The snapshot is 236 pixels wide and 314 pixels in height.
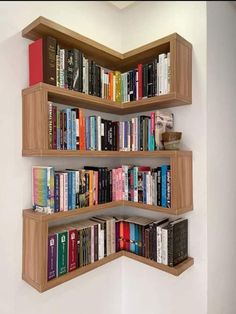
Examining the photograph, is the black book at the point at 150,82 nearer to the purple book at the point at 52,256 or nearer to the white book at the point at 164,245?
the white book at the point at 164,245

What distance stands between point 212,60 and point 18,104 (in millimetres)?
1165

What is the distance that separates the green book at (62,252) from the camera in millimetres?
1266

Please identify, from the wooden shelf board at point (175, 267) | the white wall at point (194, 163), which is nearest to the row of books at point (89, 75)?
the white wall at point (194, 163)

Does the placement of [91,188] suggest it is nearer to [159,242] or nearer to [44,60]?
[159,242]

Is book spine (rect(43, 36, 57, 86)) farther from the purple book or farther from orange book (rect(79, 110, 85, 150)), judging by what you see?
the purple book

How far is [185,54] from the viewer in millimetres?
1363

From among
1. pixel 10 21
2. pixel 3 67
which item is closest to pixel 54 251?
pixel 3 67

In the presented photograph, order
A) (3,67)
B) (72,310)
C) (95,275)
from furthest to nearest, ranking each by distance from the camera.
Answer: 1. (95,275)
2. (72,310)
3. (3,67)

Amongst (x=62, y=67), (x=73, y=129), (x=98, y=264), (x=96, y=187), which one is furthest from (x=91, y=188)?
(x=62, y=67)

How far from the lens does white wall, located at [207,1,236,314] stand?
1383 millimetres

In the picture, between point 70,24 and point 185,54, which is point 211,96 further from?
point 70,24

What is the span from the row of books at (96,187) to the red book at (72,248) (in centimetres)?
16

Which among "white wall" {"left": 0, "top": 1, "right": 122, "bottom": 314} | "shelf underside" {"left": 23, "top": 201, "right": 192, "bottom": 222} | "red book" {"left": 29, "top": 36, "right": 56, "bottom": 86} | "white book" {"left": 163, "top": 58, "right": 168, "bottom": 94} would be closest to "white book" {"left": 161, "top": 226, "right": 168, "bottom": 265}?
"shelf underside" {"left": 23, "top": 201, "right": 192, "bottom": 222}

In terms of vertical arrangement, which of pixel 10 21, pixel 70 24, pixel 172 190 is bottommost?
pixel 172 190
